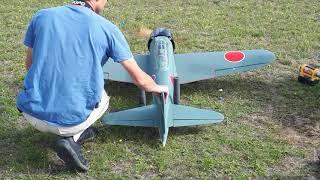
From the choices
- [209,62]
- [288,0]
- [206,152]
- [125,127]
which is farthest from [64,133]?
[288,0]

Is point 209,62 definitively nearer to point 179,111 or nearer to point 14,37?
point 179,111

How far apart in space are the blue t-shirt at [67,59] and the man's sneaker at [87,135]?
2.29ft

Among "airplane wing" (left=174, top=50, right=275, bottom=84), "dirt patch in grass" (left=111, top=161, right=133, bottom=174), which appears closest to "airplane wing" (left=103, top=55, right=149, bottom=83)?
"airplane wing" (left=174, top=50, right=275, bottom=84)

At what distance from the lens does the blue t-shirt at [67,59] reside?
4.22 meters

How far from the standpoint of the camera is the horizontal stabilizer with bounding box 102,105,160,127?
16.8 feet

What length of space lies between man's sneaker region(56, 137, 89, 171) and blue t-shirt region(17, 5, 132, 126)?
202mm

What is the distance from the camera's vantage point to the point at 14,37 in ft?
27.5

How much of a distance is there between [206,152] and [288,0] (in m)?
6.41

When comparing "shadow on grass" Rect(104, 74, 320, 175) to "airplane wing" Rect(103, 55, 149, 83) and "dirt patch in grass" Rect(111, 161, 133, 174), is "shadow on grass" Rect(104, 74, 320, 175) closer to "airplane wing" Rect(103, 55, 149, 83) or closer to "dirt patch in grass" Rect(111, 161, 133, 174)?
"airplane wing" Rect(103, 55, 149, 83)

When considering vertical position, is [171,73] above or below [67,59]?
below

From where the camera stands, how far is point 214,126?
18.3 feet

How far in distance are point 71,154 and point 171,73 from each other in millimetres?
1870

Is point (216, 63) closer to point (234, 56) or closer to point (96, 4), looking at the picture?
point (234, 56)

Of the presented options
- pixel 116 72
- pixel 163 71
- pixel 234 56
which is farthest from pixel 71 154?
pixel 234 56
